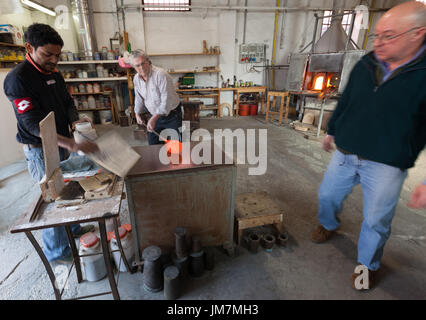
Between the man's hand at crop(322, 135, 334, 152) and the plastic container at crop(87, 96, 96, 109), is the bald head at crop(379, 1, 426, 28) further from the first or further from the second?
the plastic container at crop(87, 96, 96, 109)

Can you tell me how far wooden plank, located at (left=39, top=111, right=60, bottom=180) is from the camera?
112 centimetres

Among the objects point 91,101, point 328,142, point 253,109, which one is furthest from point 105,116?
point 328,142

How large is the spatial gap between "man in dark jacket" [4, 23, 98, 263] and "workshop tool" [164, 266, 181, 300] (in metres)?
0.92

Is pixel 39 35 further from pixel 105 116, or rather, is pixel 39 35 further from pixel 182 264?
pixel 105 116

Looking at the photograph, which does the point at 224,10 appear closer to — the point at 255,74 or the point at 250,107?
the point at 255,74

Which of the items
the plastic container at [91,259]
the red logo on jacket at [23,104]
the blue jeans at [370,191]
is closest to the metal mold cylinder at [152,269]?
the plastic container at [91,259]

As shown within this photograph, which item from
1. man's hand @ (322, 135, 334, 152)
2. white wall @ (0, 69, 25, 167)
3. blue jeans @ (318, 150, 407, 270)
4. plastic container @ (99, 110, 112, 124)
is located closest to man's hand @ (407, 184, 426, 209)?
blue jeans @ (318, 150, 407, 270)

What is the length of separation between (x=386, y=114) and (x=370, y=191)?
0.49m

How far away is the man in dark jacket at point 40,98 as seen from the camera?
1425mm

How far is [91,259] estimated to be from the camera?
5.50 feet

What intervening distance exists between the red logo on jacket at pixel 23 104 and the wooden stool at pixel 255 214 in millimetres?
1648

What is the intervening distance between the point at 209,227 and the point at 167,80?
168 cm

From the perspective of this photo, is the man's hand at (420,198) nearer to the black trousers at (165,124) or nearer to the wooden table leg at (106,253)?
the wooden table leg at (106,253)

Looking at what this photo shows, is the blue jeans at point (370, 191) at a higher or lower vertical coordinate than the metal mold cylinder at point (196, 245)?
higher
